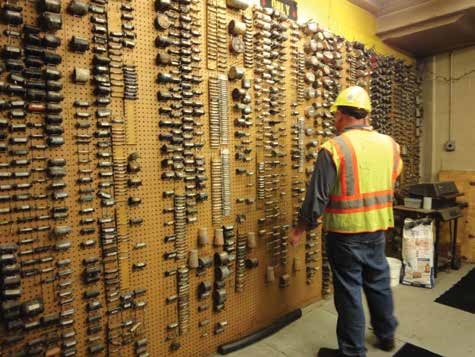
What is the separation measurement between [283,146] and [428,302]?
1.99 m

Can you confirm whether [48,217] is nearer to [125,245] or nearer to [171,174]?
[125,245]

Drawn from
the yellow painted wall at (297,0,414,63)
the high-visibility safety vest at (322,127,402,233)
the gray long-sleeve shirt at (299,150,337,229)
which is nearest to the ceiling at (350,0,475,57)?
the yellow painted wall at (297,0,414,63)

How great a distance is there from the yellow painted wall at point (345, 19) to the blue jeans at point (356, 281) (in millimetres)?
2022

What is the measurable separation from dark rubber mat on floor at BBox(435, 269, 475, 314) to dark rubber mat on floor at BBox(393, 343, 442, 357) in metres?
0.90

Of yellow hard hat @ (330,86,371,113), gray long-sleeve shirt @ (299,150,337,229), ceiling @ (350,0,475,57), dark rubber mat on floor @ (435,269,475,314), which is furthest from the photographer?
ceiling @ (350,0,475,57)

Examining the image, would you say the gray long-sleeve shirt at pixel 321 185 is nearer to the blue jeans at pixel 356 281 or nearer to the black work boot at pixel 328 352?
the blue jeans at pixel 356 281

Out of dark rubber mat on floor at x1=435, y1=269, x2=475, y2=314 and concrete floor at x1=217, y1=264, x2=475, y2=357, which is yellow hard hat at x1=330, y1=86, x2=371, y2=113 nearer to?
concrete floor at x1=217, y1=264, x2=475, y2=357

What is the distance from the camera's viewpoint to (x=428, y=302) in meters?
3.18

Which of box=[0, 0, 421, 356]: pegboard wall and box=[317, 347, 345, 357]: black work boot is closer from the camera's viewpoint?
box=[0, 0, 421, 356]: pegboard wall

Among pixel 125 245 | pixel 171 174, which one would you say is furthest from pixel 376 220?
pixel 125 245

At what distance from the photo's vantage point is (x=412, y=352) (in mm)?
2414

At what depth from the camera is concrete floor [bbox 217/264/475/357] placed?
2465 mm

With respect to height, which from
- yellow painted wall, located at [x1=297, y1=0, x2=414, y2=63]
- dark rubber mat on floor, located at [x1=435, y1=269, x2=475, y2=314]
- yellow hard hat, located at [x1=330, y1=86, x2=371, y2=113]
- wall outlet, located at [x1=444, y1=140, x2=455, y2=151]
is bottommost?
dark rubber mat on floor, located at [x1=435, y1=269, x2=475, y2=314]

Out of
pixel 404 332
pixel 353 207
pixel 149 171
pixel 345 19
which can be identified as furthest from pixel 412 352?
pixel 345 19
